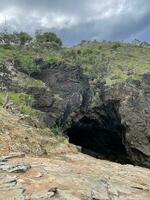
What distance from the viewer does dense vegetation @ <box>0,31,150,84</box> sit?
Result: 5453 centimetres

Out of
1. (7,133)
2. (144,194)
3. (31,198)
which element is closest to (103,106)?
(7,133)

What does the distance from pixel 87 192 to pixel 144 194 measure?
3566 millimetres

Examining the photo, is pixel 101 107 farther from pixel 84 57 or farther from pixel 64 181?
pixel 64 181

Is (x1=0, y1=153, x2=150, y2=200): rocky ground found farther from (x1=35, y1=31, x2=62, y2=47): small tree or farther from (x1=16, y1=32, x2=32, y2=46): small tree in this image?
(x1=35, y1=31, x2=62, y2=47): small tree

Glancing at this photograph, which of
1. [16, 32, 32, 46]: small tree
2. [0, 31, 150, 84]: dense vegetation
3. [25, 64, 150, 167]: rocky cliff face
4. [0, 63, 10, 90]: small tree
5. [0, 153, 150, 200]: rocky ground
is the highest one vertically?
[16, 32, 32, 46]: small tree

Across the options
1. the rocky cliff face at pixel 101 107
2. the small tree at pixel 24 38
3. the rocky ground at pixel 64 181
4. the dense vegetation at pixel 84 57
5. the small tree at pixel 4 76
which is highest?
the small tree at pixel 24 38

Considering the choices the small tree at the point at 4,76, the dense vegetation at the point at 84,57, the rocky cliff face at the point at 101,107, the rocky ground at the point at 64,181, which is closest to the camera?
the rocky ground at the point at 64,181

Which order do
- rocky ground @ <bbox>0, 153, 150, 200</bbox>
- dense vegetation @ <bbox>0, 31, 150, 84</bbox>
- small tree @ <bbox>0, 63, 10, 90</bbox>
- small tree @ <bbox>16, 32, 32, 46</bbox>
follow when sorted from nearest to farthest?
rocky ground @ <bbox>0, 153, 150, 200</bbox> → small tree @ <bbox>0, 63, 10, 90</bbox> → dense vegetation @ <bbox>0, 31, 150, 84</bbox> → small tree @ <bbox>16, 32, 32, 46</bbox>

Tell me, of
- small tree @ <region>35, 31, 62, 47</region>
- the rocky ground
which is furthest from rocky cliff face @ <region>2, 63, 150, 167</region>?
small tree @ <region>35, 31, 62, 47</region>

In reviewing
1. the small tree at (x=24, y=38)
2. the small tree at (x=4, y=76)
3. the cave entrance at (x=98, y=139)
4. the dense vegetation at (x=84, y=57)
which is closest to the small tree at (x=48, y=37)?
the dense vegetation at (x=84, y=57)

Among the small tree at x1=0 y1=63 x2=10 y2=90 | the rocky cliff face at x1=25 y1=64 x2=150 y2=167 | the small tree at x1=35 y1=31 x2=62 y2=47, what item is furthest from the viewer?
the small tree at x1=35 y1=31 x2=62 y2=47

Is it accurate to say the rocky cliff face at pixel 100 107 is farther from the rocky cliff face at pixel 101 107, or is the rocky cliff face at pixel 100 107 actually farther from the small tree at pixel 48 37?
the small tree at pixel 48 37

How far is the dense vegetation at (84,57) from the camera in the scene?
54.5 meters

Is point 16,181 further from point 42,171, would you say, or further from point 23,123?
point 23,123
